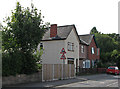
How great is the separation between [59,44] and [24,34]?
13722 mm

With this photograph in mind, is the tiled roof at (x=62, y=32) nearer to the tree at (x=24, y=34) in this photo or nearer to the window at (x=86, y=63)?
the window at (x=86, y=63)

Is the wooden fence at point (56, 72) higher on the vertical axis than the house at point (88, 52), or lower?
lower

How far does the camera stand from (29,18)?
18.0m

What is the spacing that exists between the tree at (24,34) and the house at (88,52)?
19762 mm

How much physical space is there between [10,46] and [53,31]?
16.3 meters

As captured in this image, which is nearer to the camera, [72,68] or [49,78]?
[49,78]

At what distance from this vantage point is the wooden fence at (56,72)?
19484 mm

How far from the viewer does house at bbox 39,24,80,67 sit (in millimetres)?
31266

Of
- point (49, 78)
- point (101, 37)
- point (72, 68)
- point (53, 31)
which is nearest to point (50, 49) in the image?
point (53, 31)

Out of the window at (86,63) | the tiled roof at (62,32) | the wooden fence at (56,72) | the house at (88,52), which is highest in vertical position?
the tiled roof at (62,32)

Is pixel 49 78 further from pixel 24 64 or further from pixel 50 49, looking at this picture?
pixel 50 49

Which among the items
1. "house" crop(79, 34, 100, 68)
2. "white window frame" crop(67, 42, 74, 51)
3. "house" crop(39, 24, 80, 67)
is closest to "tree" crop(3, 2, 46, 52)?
"house" crop(39, 24, 80, 67)

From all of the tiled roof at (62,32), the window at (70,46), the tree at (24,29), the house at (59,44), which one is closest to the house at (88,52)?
the window at (70,46)

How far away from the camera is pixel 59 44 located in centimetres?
3131
